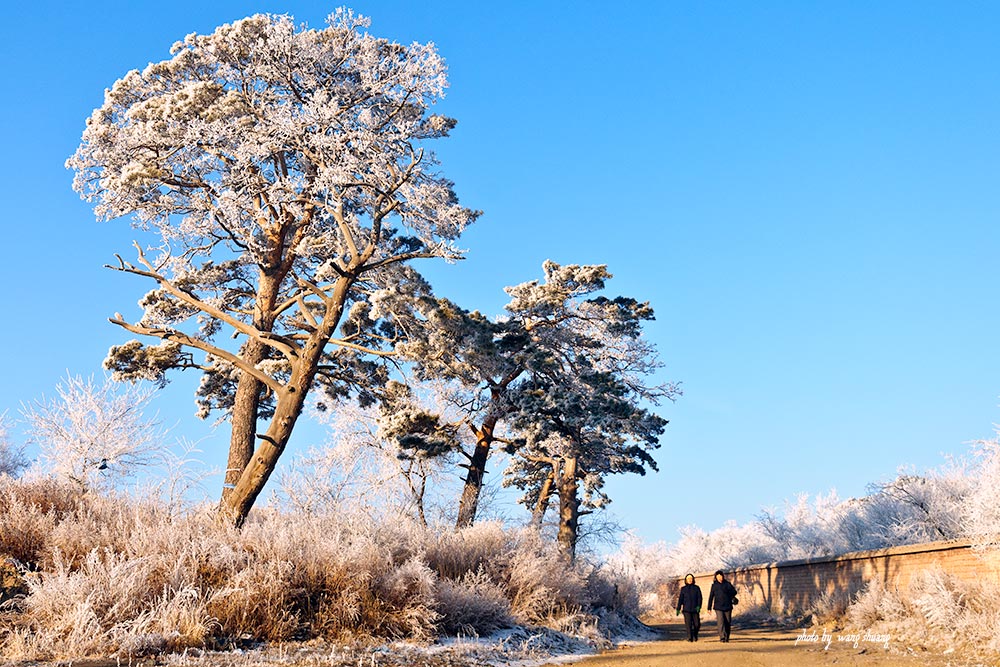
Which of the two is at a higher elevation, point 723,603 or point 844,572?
point 844,572

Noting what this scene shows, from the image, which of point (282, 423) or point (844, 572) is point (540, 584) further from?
point (844, 572)

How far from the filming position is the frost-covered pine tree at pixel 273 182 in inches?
574

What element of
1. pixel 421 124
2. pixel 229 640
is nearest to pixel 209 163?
pixel 421 124

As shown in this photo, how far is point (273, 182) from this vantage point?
16562mm

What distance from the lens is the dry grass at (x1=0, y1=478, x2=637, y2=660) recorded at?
7.87 m

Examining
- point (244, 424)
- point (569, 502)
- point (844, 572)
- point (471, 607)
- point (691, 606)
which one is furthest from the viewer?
point (569, 502)

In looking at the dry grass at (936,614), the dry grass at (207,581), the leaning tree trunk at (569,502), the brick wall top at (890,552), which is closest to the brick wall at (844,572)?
the brick wall top at (890,552)

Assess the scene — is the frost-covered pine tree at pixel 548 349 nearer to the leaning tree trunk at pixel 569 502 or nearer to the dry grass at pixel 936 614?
the leaning tree trunk at pixel 569 502

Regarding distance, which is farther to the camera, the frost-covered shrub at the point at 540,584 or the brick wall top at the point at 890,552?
the brick wall top at the point at 890,552

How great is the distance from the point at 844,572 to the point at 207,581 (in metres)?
17.7

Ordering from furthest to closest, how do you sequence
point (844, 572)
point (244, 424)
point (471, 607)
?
1. point (844, 572)
2. point (244, 424)
3. point (471, 607)

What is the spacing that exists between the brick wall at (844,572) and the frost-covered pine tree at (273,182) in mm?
12002

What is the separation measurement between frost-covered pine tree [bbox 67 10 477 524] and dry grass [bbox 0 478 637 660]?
2.91 m

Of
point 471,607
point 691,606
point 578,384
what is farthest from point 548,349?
point 471,607
